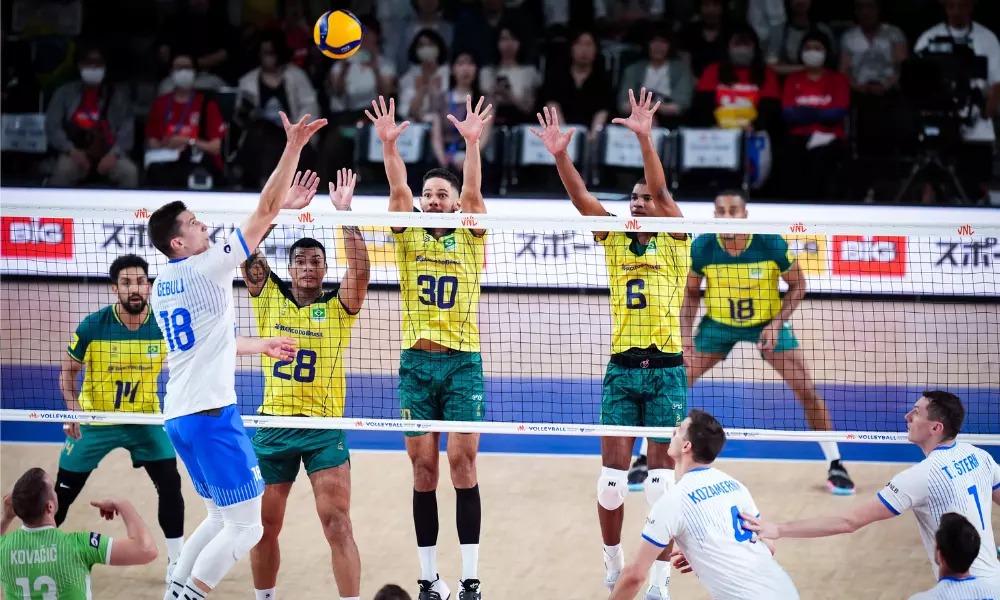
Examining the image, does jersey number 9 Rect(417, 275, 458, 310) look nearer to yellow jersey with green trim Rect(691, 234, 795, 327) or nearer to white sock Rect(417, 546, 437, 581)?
white sock Rect(417, 546, 437, 581)

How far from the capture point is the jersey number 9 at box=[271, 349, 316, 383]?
801 centimetres

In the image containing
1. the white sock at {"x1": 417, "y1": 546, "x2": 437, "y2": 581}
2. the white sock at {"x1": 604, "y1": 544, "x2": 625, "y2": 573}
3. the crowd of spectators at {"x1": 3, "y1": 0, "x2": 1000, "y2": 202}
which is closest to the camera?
the white sock at {"x1": 417, "y1": 546, "x2": 437, "y2": 581}

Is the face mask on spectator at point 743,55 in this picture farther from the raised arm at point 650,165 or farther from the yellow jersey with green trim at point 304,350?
the yellow jersey with green trim at point 304,350

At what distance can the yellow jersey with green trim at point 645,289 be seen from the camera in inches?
332

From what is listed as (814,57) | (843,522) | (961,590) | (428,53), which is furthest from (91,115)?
(961,590)

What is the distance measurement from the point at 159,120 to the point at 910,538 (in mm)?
12859

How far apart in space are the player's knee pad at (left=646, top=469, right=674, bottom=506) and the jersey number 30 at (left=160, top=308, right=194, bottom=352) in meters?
3.27

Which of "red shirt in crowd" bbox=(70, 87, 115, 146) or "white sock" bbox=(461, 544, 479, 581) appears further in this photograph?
"red shirt in crowd" bbox=(70, 87, 115, 146)

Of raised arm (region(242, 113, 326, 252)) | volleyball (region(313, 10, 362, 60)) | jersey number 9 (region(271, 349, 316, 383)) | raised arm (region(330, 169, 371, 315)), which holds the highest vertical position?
volleyball (region(313, 10, 362, 60))

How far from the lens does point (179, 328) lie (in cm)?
699

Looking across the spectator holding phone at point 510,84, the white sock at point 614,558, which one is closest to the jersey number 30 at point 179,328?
the white sock at point 614,558

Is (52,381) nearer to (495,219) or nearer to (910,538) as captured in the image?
(495,219)

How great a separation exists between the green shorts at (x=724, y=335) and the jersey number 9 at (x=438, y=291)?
10.9 feet

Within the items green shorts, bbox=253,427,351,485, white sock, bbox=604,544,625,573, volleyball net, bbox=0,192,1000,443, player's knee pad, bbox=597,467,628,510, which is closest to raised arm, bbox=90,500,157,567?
green shorts, bbox=253,427,351,485
